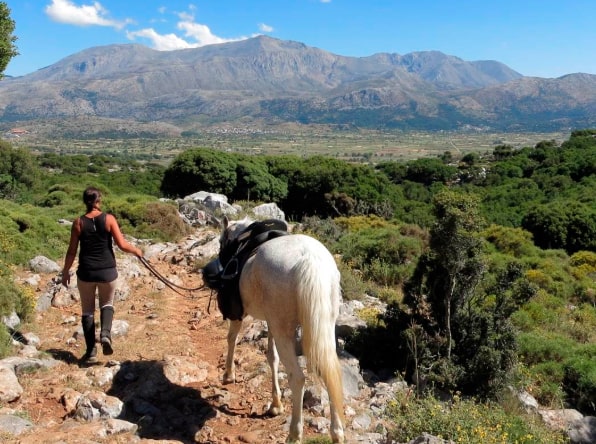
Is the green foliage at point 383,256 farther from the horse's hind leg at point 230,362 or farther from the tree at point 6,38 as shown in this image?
the tree at point 6,38

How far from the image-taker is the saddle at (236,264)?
5.66 metres

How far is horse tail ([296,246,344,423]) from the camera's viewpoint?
460cm

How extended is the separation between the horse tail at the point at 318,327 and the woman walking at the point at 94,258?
2594mm

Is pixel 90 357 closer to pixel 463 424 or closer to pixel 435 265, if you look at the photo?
pixel 463 424

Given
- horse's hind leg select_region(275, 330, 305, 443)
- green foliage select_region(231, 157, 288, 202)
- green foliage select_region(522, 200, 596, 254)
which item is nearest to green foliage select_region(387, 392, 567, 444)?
horse's hind leg select_region(275, 330, 305, 443)

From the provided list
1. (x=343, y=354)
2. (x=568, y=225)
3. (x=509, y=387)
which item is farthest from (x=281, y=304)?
(x=568, y=225)

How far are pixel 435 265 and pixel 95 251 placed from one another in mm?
4338

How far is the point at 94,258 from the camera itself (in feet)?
20.4

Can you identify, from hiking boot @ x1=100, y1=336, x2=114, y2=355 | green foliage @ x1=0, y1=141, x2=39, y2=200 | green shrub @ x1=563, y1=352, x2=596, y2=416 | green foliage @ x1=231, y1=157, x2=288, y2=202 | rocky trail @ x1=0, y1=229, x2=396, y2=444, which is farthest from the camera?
green foliage @ x1=0, y1=141, x2=39, y2=200

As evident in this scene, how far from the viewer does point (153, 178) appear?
4531 centimetres

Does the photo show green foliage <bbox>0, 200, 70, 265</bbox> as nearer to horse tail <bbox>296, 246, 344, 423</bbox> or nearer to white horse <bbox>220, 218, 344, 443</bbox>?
white horse <bbox>220, 218, 344, 443</bbox>

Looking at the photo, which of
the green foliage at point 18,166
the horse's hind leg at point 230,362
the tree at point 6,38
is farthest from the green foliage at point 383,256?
the green foliage at point 18,166

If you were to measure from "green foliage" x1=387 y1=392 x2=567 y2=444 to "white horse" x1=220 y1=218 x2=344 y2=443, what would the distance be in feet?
2.74

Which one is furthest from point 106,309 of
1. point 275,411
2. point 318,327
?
point 318,327
